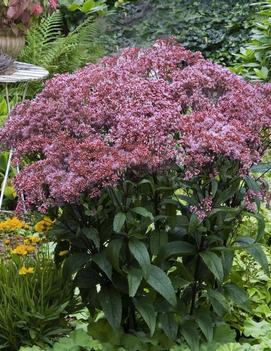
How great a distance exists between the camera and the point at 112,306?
2.72 meters

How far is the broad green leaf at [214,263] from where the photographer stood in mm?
2549

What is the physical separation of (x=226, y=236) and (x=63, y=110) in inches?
32.8

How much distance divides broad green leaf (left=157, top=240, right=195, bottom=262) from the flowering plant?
104 inches

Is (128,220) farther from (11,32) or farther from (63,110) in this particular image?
(11,32)

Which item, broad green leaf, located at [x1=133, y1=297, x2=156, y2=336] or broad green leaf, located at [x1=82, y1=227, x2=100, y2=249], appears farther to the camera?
broad green leaf, located at [x1=133, y1=297, x2=156, y2=336]

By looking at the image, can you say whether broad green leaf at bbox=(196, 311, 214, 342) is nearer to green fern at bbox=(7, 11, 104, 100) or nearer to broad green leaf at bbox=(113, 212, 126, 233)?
broad green leaf at bbox=(113, 212, 126, 233)

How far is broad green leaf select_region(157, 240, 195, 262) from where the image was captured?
2.67 m

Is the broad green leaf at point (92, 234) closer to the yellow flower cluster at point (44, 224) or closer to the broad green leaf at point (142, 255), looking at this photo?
the broad green leaf at point (142, 255)

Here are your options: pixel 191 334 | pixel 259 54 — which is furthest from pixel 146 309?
pixel 259 54

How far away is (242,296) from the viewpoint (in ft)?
9.37

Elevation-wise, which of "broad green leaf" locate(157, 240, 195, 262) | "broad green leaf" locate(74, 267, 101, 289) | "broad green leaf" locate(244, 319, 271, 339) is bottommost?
"broad green leaf" locate(244, 319, 271, 339)

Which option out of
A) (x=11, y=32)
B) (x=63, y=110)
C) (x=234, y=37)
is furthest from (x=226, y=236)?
(x=234, y=37)

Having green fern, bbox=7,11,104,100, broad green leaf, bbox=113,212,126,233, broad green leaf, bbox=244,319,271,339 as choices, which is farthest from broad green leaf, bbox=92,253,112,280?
green fern, bbox=7,11,104,100

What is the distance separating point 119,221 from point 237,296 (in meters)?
0.74
